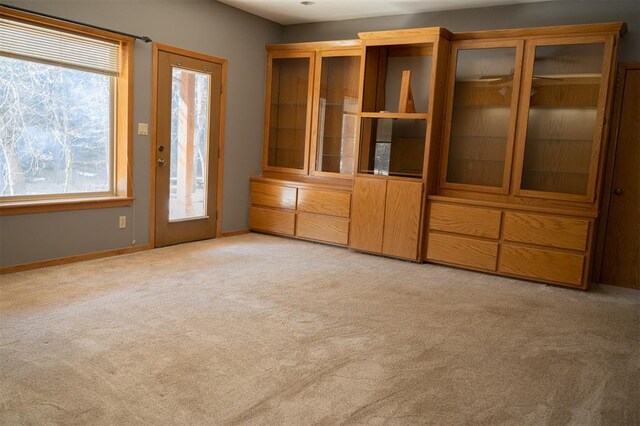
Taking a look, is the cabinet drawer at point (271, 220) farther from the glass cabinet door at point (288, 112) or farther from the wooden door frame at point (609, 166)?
the wooden door frame at point (609, 166)

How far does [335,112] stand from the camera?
19.3 feet

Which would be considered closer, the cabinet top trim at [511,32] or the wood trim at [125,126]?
the cabinet top trim at [511,32]

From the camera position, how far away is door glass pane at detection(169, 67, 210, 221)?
5.29 metres

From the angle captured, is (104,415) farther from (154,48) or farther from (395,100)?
(395,100)

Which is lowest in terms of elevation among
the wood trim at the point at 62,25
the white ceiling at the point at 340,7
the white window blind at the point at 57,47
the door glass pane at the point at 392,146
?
the door glass pane at the point at 392,146

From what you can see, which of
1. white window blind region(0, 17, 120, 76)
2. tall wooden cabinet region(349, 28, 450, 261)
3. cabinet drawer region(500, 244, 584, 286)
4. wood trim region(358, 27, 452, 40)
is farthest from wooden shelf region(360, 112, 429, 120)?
white window blind region(0, 17, 120, 76)

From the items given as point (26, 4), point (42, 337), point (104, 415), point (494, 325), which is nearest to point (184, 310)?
point (42, 337)

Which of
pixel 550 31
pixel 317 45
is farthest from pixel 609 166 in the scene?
pixel 317 45

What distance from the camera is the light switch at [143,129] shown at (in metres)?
4.88

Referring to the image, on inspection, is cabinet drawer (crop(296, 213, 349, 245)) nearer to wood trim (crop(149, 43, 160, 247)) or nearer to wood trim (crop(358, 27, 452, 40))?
wood trim (crop(149, 43, 160, 247))

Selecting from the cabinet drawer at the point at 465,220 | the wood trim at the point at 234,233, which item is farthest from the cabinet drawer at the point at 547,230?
the wood trim at the point at 234,233

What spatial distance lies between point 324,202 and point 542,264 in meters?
2.31

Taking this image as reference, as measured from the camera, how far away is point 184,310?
3.41m

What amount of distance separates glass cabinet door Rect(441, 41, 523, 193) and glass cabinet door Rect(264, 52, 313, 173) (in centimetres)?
169
